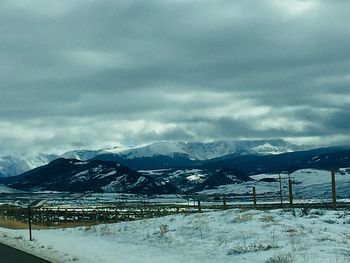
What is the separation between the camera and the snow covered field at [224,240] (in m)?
18.8

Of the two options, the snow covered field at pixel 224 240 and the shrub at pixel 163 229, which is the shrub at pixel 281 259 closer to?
the snow covered field at pixel 224 240

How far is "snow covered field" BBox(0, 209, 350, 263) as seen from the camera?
18750 millimetres

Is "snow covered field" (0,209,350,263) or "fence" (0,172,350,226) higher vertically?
"snow covered field" (0,209,350,263)

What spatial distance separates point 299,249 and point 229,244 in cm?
408

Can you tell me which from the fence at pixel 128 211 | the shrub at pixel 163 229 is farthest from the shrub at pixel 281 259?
the fence at pixel 128 211

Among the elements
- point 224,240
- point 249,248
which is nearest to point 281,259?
point 249,248

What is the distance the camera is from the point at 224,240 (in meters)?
23.5

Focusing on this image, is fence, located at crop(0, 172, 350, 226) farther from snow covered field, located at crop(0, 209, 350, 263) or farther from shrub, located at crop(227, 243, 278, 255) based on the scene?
shrub, located at crop(227, 243, 278, 255)

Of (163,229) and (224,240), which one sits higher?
(163,229)

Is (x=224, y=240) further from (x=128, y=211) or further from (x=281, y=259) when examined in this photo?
(x=128, y=211)

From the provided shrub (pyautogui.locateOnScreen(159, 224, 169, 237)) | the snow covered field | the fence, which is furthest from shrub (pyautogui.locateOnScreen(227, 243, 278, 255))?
the fence

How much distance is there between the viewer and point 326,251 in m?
17.7

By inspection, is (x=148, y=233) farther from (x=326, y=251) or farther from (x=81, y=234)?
(x=326, y=251)

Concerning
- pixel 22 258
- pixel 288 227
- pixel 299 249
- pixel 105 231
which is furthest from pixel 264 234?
pixel 105 231
